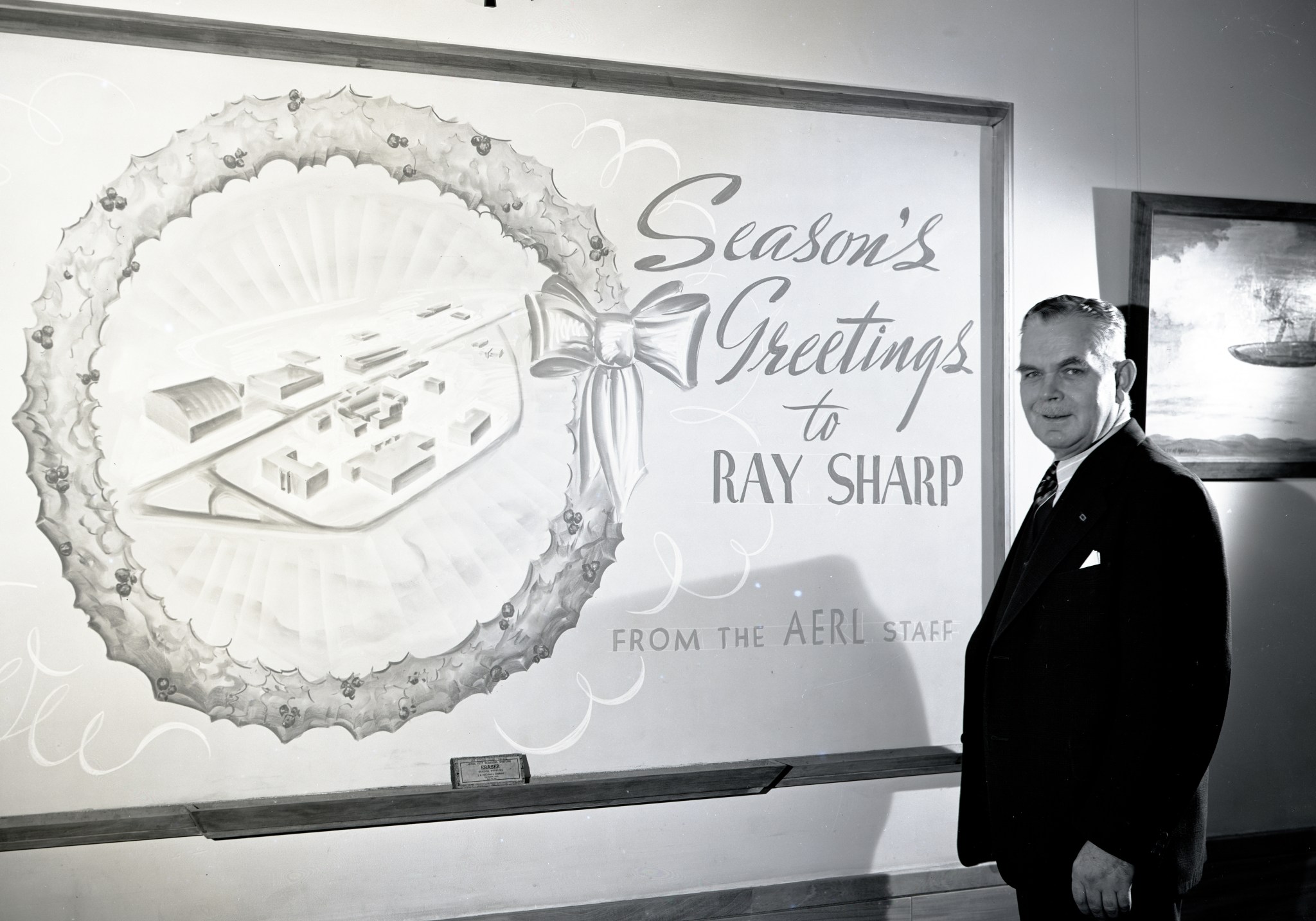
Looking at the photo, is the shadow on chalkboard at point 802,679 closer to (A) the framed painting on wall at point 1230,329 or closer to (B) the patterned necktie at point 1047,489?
(B) the patterned necktie at point 1047,489

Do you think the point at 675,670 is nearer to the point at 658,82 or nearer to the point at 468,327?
the point at 468,327

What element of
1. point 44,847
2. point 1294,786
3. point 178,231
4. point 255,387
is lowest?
point 1294,786

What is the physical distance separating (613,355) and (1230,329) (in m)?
1.75

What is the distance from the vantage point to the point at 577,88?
2.28 m

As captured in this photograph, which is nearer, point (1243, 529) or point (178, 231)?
point (178, 231)

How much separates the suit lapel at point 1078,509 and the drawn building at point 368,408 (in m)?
1.37

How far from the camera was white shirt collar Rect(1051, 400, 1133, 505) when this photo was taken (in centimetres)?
186

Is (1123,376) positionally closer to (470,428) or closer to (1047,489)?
(1047,489)

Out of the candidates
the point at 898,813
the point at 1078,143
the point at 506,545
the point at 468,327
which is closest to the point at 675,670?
the point at 506,545

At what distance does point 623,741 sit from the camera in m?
2.28

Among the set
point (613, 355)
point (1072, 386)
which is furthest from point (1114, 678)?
point (613, 355)

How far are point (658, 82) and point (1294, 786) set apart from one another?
8.53 ft

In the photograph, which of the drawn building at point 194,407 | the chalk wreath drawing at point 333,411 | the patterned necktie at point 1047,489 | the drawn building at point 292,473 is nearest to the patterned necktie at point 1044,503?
→ the patterned necktie at point 1047,489

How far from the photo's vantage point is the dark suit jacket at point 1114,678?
1617mm
